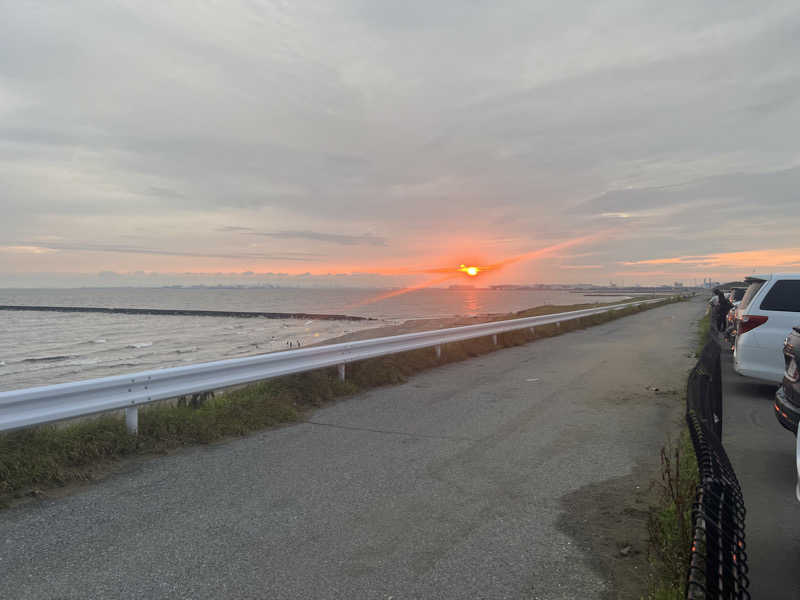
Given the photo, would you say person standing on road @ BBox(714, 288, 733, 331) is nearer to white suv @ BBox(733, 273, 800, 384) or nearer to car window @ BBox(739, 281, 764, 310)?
car window @ BBox(739, 281, 764, 310)

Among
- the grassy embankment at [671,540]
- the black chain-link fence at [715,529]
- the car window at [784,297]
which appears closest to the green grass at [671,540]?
the grassy embankment at [671,540]

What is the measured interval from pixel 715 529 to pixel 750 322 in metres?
7.38

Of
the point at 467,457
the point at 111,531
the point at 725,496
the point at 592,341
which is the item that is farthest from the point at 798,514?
the point at 592,341

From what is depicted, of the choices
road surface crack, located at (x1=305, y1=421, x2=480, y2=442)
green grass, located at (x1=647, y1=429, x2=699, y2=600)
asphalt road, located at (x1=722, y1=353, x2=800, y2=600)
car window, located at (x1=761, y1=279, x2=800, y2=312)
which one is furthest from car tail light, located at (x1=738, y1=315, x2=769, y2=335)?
road surface crack, located at (x1=305, y1=421, x2=480, y2=442)

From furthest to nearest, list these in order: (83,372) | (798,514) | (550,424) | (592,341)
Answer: (83,372) < (592,341) < (550,424) < (798,514)

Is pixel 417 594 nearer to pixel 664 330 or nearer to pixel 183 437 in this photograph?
pixel 183 437

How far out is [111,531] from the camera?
3.70m

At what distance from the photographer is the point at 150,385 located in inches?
233

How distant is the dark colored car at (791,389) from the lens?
14.6 ft

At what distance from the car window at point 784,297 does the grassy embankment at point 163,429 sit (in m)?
6.66

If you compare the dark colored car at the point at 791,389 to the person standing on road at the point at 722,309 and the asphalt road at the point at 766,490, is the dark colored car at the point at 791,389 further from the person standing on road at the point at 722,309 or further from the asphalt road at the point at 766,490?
the person standing on road at the point at 722,309

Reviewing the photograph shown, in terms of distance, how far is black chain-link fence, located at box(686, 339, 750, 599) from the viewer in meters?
2.38

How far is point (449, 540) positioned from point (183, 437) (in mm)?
3737

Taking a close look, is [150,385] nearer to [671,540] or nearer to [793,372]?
[671,540]
